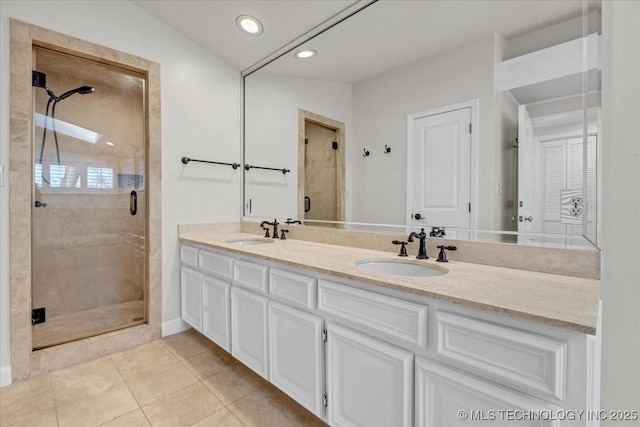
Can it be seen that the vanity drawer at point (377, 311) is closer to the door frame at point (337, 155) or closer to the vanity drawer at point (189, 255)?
the door frame at point (337, 155)

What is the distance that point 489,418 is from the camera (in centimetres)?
81

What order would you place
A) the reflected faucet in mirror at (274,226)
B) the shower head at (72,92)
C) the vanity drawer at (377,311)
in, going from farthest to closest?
1. the reflected faucet in mirror at (274,226)
2. the shower head at (72,92)
3. the vanity drawer at (377,311)

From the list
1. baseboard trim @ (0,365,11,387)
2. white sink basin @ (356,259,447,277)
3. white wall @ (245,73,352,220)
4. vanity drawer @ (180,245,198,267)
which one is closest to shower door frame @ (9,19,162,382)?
baseboard trim @ (0,365,11,387)

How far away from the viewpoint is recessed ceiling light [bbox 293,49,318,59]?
217 centimetres

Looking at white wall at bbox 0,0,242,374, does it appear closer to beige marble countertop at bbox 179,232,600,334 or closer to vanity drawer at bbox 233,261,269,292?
vanity drawer at bbox 233,261,269,292

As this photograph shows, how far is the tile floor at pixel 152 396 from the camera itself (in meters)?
1.44

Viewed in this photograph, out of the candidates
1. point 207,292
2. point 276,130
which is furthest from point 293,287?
point 276,130

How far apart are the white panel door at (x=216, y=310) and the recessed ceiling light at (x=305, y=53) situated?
1.72m

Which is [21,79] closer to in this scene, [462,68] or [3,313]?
[3,313]

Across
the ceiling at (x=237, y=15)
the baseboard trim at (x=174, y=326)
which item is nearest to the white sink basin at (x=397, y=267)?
the ceiling at (x=237, y=15)

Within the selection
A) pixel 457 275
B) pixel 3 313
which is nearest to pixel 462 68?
pixel 457 275

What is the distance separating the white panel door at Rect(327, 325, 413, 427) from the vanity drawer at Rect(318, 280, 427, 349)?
60 millimetres

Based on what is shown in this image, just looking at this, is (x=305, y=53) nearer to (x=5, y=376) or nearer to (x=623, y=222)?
(x=623, y=222)

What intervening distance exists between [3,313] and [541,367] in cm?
255
